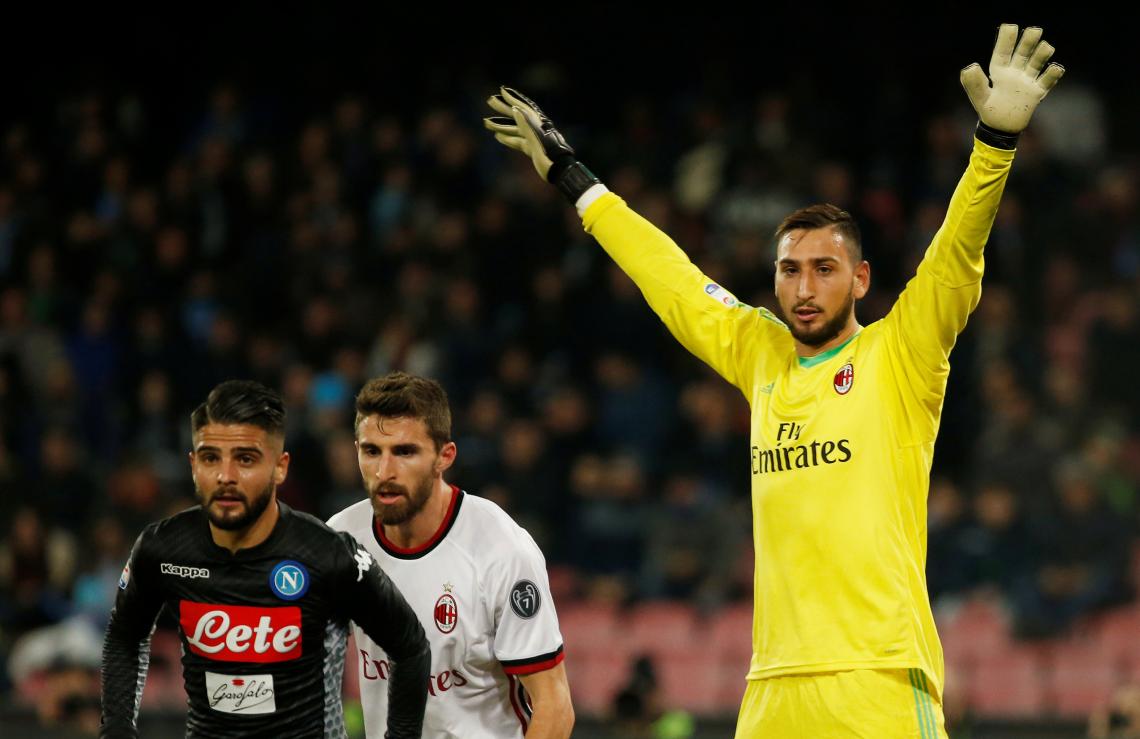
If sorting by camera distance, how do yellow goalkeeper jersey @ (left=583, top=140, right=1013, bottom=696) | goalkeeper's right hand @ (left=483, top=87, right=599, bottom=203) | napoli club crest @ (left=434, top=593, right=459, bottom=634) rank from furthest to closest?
goalkeeper's right hand @ (left=483, top=87, right=599, bottom=203), napoli club crest @ (left=434, top=593, right=459, bottom=634), yellow goalkeeper jersey @ (left=583, top=140, right=1013, bottom=696)

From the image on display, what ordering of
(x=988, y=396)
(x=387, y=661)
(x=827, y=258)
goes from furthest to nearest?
(x=988, y=396)
(x=387, y=661)
(x=827, y=258)

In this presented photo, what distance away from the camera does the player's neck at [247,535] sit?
4.49m

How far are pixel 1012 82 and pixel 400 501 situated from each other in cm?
199

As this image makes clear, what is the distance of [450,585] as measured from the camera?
15.7 ft

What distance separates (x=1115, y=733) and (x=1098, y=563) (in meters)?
3.00

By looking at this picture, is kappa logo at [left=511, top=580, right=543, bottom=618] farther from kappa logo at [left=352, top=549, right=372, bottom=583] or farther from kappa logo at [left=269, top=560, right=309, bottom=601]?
kappa logo at [left=269, top=560, right=309, bottom=601]

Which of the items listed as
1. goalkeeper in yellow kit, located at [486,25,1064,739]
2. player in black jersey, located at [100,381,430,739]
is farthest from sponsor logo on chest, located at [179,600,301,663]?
goalkeeper in yellow kit, located at [486,25,1064,739]

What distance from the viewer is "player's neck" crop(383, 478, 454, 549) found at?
4.84m

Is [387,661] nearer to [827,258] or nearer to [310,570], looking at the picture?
[310,570]

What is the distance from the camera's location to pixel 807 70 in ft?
47.4

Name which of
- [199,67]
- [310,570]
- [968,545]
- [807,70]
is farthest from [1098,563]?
[199,67]

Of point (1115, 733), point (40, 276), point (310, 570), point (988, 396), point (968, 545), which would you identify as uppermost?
point (40, 276)

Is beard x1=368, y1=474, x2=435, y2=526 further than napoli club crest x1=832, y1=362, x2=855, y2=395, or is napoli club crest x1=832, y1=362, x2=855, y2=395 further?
beard x1=368, y1=474, x2=435, y2=526

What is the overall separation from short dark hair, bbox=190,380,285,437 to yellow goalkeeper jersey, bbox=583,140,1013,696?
51.7 inches
